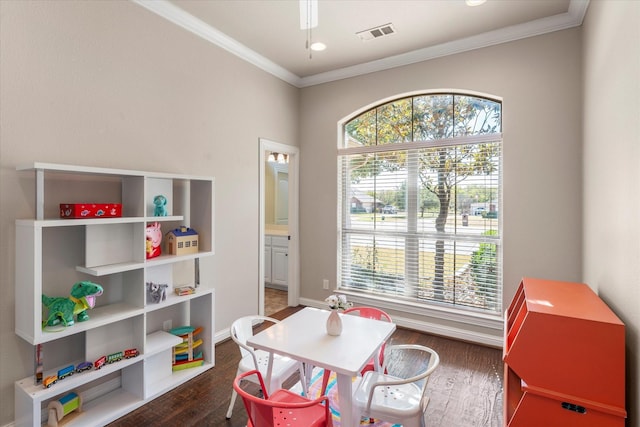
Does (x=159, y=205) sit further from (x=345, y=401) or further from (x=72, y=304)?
(x=345, y=401)

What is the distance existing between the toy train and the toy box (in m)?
0.78

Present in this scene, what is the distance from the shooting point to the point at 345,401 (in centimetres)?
162

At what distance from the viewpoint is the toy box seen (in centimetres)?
266

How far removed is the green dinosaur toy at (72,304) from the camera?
1928 mm

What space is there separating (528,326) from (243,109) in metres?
3.20

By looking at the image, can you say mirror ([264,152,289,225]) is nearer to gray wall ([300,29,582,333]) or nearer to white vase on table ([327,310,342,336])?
gray wall ([300,29,582,333])

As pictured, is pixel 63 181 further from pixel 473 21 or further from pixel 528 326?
pixel 473 21

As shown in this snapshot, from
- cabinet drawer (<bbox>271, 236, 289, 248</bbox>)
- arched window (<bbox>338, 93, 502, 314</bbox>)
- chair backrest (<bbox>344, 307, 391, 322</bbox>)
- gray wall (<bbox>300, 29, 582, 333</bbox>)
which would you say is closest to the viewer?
chair backrest (<bbox>344, 307, 391, 322</bbox>)

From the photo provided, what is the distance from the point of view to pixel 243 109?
353 cm

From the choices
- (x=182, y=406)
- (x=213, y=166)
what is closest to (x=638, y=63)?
(x=213, y=166)

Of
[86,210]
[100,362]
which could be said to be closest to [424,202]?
[86,210]

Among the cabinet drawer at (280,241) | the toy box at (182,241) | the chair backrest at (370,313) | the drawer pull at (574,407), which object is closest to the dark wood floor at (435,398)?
the chair backrest at (370,313)

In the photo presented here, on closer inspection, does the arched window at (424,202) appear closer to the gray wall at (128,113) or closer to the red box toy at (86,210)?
the gray wall at (128,113)

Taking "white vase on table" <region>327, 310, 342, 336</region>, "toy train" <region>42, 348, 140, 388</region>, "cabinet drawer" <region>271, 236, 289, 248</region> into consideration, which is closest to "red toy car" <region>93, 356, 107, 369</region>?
"toy train" <region>42, 348, 140, 388</region>
